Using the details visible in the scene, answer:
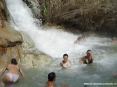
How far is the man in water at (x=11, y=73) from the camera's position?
13.2m

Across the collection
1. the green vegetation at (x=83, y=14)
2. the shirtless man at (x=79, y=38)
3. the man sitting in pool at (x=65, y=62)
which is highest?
the green vegetation at (x=83, y=14)

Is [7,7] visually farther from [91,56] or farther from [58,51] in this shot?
[91,56]

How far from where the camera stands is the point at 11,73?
13.3 meters

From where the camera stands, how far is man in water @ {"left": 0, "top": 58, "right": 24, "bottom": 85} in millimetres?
13195

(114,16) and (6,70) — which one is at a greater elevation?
(114,16)

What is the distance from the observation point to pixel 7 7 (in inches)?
704

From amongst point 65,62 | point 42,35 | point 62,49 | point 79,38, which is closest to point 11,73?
point 65,62

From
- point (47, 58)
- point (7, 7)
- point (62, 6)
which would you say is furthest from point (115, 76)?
point (7, 7)

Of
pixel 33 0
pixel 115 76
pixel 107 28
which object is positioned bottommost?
pixel 115 76

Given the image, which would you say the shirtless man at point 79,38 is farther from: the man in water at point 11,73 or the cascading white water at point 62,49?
the man in water at point 11,73

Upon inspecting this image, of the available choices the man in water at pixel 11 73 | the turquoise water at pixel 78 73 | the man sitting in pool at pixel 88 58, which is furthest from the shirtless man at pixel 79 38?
the man in water at pixel 11 73

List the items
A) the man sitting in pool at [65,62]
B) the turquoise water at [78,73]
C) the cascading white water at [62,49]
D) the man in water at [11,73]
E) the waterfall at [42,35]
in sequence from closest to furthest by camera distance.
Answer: the man in water at [11,73]
the turquoise water at [78,73]
the cascading white water at [62,49]
the man sitting in pool at [65,62]
the waterfall at [42,35]

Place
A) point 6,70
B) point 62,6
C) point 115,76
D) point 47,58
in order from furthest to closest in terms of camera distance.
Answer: point 62,6
point 47,58
point 115,76
point 6,70

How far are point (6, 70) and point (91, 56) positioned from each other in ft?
10.6
